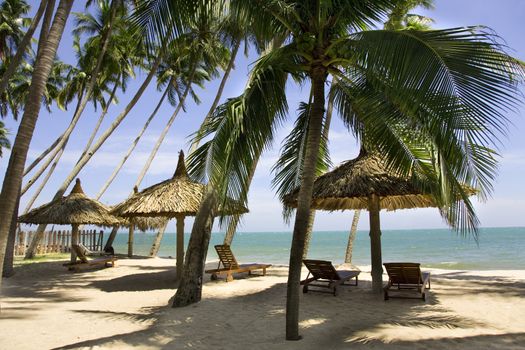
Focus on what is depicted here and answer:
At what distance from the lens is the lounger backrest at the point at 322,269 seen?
24.7 ft

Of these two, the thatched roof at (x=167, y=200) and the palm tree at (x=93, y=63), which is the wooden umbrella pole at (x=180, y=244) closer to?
the thatched roof at (x=167, y=200)

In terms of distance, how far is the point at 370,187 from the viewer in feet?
22.8

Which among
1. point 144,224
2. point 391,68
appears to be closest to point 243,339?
point 391,68

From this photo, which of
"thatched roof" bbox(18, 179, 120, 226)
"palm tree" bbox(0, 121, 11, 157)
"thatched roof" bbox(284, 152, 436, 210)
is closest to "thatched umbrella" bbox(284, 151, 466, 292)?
"thatched roof" bbox(284, 152, 436, 210)

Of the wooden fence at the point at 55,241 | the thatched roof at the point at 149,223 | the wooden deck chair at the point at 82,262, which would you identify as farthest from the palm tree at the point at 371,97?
the wooden fence at the point at 55,241

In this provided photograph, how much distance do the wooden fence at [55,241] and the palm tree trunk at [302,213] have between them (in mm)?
18309

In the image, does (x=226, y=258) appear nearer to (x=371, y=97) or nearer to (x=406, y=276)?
(x=406, y=276)

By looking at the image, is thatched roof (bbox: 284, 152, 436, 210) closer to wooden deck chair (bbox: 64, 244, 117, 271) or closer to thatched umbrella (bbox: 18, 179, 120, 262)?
wooden deck chair (bbox: 64, 244, 117, 271)

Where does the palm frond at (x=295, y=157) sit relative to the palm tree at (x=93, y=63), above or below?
below

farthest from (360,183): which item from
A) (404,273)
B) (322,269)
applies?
(322,269)

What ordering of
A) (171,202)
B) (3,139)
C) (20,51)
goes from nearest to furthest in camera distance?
(171,202) → (20,51) → (3,139)

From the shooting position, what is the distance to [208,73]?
2238 cm

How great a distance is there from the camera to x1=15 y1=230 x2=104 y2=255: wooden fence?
19.7m

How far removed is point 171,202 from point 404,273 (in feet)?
17.0
